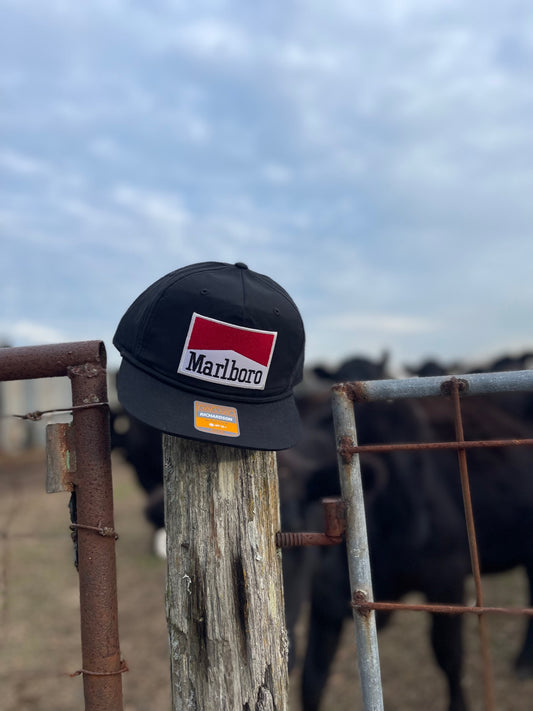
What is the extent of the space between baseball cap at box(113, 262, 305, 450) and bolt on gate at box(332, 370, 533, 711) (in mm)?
141

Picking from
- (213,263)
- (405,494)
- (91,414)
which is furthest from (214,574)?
(405,494)

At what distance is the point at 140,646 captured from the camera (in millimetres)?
4820

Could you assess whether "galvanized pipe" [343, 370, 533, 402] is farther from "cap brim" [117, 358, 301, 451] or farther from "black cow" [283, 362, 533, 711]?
"black cow" [283, 362, 533, 711]

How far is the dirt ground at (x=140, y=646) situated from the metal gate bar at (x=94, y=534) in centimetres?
96

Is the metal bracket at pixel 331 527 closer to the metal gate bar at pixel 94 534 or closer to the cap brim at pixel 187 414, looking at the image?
the cap brim at pixel 187 414

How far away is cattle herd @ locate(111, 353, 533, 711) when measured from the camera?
154 inches

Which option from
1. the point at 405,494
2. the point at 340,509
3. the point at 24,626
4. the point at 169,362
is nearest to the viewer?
the point at 169,362

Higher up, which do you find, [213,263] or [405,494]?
[213,263]

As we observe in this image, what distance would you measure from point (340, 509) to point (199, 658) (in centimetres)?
40

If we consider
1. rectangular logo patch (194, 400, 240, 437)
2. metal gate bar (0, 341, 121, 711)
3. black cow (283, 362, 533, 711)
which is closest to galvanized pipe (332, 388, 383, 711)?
rectangular logo patch (194, 400, 240, 437)

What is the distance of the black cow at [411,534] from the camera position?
4.00 metres

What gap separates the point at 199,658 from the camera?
1313mm

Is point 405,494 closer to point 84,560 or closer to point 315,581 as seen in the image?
point 315,581

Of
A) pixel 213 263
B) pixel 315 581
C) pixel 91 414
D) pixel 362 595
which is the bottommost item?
pixel 315 581
